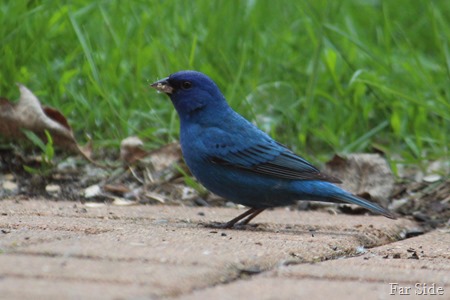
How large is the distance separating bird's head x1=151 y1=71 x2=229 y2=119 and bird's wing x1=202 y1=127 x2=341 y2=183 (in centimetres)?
22

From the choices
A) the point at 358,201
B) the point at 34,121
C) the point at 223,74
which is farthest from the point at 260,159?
the point at 223,74

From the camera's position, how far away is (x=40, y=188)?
440cm

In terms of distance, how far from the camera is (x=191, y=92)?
4.38 meters

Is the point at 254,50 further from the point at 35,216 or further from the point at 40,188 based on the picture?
the point at 35,216

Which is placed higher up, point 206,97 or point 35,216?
point 206,97

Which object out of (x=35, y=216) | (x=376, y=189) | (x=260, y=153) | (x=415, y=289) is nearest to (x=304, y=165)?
(x=260, y=153)

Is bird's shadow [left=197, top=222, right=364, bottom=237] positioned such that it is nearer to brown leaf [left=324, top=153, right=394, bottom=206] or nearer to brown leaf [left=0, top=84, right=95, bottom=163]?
brown leaf [left=324, top=153, right=394, bottom=206]

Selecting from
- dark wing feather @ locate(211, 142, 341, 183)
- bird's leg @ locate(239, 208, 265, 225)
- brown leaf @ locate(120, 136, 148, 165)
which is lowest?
bird's leg @ locate(239, 208, 265, 225)

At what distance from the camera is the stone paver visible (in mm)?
2102

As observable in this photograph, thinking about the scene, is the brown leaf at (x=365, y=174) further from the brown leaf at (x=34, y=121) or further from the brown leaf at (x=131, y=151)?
the brown leaf at (x=34, y=121)

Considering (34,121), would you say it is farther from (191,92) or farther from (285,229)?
(285,229)

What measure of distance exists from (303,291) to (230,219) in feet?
6.18

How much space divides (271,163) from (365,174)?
725 mm

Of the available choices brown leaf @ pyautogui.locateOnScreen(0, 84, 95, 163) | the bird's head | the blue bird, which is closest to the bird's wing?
the blue bird
